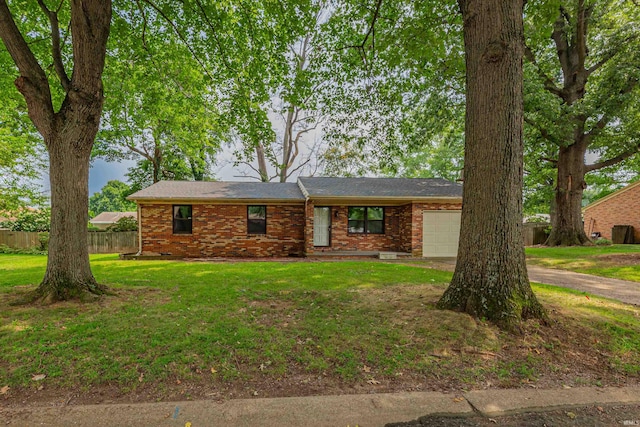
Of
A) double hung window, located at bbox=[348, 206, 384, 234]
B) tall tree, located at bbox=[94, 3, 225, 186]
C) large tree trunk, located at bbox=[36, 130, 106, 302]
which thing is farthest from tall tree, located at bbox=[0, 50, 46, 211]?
double hung window, located at bbox=[348, 206, 384, 234]

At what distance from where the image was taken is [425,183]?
1429 cm

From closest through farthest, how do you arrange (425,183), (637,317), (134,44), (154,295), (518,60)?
(518,60) → (637,317) → (154,295) → (134,44) → (425,183)

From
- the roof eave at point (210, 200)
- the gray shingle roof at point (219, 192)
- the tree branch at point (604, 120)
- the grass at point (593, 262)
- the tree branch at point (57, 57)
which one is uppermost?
the tree branch at point (604, 120)

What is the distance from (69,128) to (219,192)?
A: 8411 mm

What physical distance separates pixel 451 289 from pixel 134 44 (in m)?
9.37

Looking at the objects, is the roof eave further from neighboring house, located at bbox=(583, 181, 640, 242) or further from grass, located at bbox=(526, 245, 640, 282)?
neighboring house, located at bbox=(583, 181, 640, 242)

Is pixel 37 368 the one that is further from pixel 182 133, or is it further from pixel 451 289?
pixel 182 133

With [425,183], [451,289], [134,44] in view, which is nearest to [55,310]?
[451,289]

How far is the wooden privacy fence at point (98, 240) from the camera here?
50.8 feet

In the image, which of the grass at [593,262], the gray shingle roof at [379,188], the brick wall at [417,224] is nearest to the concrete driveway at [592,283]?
the grass at [593,262]

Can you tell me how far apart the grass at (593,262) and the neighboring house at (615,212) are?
364 inches

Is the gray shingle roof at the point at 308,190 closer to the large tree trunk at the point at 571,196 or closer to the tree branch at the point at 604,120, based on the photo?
the large tree trunk at the point at 571,196

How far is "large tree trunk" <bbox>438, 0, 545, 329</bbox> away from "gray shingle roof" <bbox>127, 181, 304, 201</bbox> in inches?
356

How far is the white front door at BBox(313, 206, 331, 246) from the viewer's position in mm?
13461
